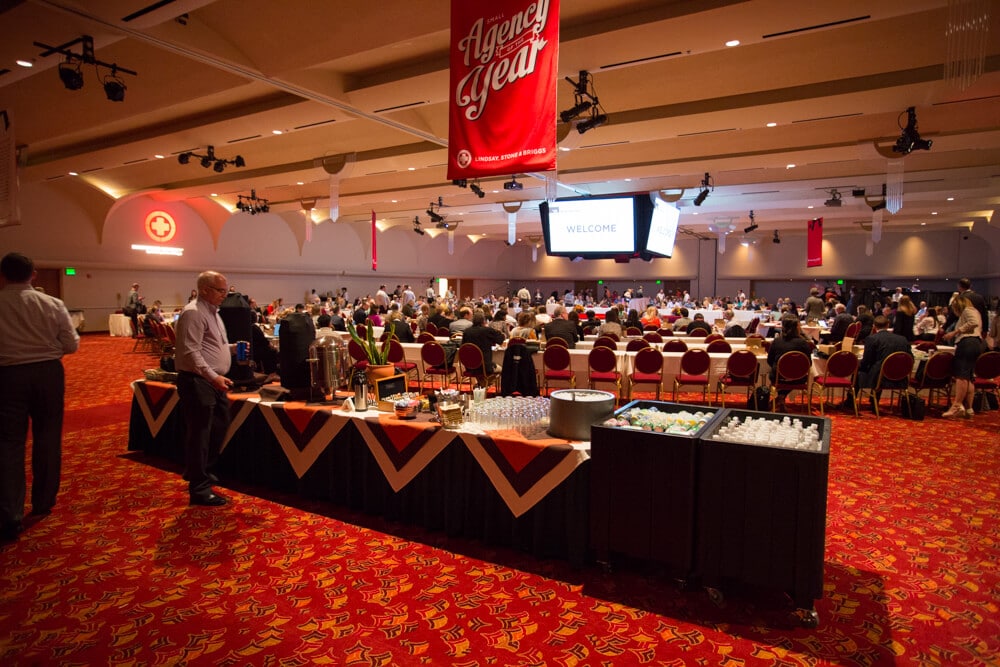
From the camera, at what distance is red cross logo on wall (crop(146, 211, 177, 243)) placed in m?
17.4

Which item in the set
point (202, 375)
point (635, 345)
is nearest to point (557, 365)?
point (635, 345)

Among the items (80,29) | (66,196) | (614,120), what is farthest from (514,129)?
(66,196)

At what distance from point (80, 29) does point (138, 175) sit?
10.7m

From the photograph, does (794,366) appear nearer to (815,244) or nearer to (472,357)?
(472,357)

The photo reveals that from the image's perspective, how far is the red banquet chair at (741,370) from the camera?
22.0 feet

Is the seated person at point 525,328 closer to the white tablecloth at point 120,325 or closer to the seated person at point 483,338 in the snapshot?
the seated person at point 483,338

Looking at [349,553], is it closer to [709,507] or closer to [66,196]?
[709,507]

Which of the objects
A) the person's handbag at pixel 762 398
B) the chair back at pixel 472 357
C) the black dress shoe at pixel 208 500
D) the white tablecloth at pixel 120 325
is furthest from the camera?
the white tablecloth at pixel 120 325

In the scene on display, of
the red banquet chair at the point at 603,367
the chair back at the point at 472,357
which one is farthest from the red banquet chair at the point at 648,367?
the chair back at the point at 472,357

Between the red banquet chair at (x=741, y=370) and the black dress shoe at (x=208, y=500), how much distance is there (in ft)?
18.8

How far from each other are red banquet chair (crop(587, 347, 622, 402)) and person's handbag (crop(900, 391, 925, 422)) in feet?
11.4

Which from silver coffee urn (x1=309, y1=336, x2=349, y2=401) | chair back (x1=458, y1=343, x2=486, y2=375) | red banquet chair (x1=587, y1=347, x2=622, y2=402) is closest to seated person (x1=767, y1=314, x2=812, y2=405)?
red banquet chair (x1=587, y1=347, x2=622, y2=402)

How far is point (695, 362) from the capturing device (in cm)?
682

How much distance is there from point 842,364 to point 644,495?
5.32 metres
